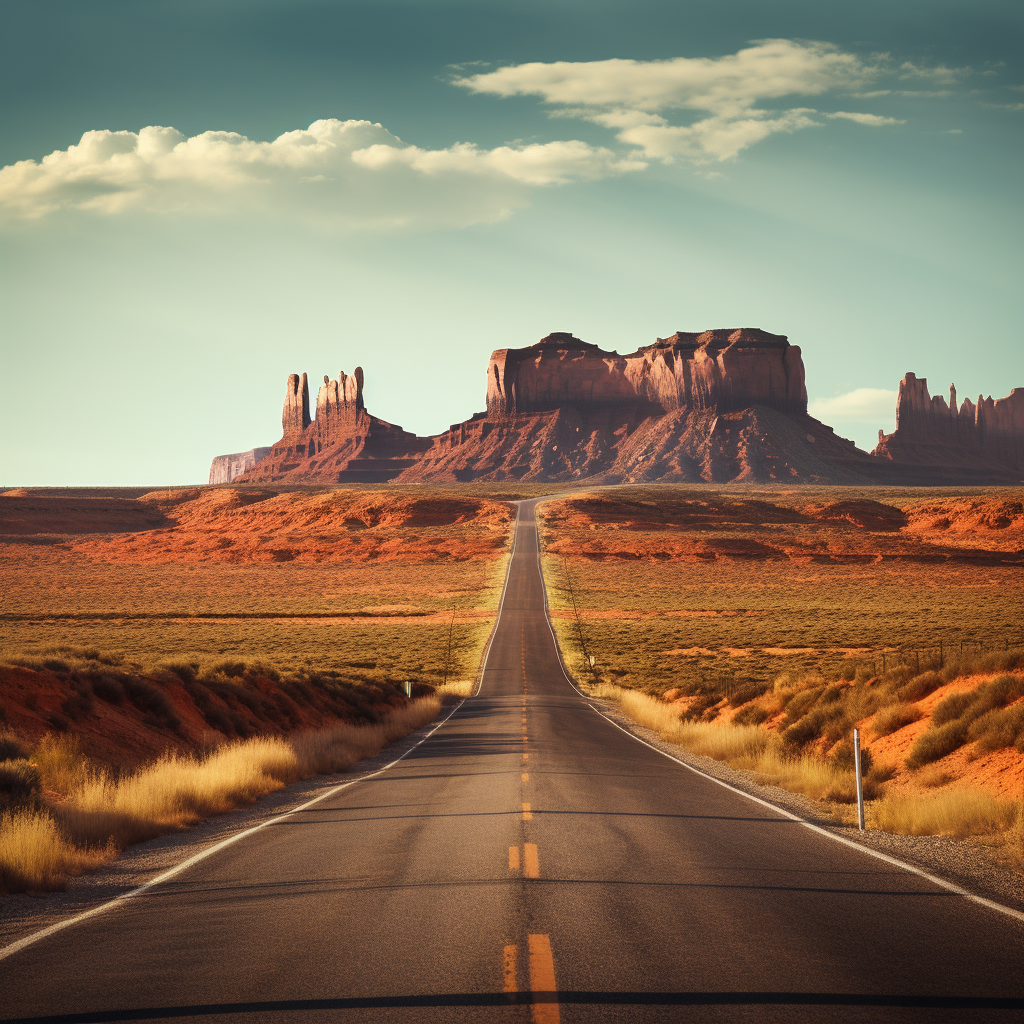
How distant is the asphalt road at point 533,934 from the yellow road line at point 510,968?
0.8 inches

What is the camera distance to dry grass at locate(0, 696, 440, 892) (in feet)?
29.1

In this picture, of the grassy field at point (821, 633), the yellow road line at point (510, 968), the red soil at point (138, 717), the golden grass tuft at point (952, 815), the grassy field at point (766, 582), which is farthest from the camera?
the grassy field at point (766, 582)

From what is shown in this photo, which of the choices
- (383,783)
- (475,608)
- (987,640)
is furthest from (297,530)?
(383,783)

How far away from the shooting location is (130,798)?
40.0ft

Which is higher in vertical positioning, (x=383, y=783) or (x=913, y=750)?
(x=913, y=750)

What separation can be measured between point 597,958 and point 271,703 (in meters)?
19.8

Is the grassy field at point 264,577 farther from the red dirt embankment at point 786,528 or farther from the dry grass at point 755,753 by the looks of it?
the dry grass at point 755,753

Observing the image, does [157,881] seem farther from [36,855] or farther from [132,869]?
[36,855]

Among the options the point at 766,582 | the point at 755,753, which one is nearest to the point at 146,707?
the point at 755,753

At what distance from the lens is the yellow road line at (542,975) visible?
509cm

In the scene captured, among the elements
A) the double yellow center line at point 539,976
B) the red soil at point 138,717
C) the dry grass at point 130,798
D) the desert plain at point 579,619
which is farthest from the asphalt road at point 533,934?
the red soil at point 138,717

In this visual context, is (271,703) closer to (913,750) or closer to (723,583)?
(913,750)

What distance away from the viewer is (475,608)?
71.9 m

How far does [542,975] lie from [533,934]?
2.97 ft
